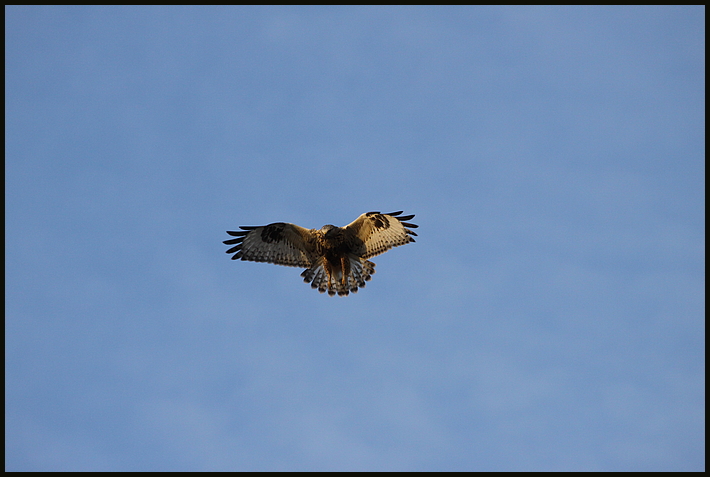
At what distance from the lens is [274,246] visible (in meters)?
16.4

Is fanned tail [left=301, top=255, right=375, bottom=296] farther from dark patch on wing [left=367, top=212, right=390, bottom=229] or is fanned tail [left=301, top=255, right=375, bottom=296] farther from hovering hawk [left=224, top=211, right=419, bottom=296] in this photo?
dark patch on wing [left=367, top=212, right=390, bottom=229]

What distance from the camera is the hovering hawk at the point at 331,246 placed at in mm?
16047

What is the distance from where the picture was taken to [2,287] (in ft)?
66.4

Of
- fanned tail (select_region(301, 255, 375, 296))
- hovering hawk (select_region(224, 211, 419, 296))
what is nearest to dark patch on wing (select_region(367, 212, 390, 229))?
hovering hawk (select_region(224, 211, 419, 296))

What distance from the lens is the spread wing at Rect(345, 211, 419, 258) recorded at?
1605cm

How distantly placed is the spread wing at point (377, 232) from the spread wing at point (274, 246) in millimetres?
933

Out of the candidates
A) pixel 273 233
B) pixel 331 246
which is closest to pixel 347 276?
pixel 331 246

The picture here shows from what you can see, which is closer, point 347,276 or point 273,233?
point 273,233

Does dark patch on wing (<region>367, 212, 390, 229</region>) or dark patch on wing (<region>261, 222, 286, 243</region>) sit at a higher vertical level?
dark patch on wing (<region>367, 212, 390, 229</region>)

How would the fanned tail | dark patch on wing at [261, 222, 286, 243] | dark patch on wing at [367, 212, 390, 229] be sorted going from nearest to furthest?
dark patch on wing at [367, 212, 390, 229], dark patch on wing at [261, 222, 286, 243], the fanned tail

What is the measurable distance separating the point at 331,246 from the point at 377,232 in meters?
1.00

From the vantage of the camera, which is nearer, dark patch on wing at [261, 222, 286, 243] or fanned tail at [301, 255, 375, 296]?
dark patch on wing at [261, 222, 286, 243]

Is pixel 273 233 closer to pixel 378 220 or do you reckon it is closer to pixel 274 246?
pixel 274 246

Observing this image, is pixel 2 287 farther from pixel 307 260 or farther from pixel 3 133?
pixel 307 260
